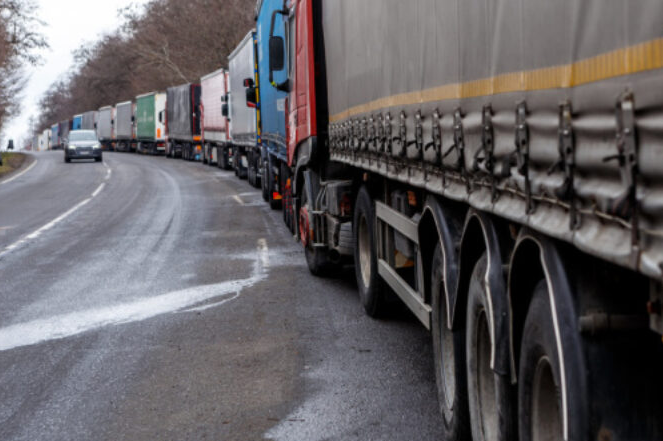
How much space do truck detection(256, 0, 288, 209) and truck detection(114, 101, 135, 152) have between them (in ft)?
164

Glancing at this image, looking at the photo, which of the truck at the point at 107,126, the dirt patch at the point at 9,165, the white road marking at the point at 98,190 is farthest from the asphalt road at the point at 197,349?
the truck at the point at 107,126

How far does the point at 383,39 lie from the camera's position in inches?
274

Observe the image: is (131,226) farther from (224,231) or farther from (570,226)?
(570,226)

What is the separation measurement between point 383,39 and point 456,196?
2426mm

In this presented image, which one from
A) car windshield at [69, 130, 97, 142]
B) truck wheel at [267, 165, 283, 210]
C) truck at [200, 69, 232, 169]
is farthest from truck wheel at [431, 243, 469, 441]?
car windshield at [69, 130, 97, 142]

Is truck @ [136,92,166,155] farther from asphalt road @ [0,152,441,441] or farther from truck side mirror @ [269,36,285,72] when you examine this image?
truck side mirror @ [269,36,285,72]

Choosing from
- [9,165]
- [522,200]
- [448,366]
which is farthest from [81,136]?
[522,200]

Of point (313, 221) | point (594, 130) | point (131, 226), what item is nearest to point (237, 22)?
point (131, 226)

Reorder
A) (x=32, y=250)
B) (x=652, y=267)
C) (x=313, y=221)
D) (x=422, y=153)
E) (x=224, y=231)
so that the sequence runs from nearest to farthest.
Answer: (x=652, y=267) < (x=422, y=153) < (x=313, y=221) < (x=32, y=250) < (x=224, y=231)

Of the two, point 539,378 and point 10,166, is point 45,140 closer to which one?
point 10,166

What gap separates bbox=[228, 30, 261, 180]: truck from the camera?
25.4 metres

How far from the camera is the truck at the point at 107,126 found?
8160cm

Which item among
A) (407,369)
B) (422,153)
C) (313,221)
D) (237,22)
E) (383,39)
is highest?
(237,22)

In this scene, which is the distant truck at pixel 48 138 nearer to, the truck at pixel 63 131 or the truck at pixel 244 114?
the truck at pixel 63 131
